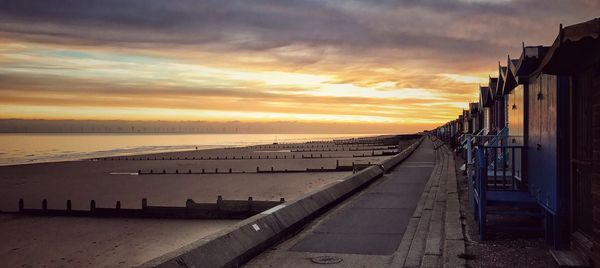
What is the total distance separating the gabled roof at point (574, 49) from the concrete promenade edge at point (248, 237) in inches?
202

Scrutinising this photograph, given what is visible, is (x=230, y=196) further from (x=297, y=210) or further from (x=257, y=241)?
(x=257, y=241)

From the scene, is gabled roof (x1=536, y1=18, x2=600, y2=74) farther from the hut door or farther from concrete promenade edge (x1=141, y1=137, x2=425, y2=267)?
concrete promenade edge (x1=141, y1=137, x2=425, y2=267)

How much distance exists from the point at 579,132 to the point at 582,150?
300 millimetres

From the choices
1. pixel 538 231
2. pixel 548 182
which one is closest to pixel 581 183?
pixel 548 182

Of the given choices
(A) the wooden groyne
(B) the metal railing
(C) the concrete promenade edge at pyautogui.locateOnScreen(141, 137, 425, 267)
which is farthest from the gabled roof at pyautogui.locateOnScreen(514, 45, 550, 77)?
(A) the wooden groyne

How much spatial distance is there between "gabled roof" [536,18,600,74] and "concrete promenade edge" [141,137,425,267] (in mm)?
5131

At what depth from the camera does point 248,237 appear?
25.9 ft

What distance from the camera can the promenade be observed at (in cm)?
737

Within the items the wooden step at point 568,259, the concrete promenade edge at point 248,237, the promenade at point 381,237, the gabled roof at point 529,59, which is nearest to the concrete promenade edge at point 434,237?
the promenade at point 381,237

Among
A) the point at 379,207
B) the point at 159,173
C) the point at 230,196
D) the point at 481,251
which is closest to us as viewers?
the point at 481,251

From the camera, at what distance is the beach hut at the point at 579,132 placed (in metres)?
5.54

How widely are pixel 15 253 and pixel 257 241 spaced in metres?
12.4

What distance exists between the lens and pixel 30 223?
21578 millimetres

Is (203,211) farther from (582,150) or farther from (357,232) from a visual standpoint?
(582,150)
